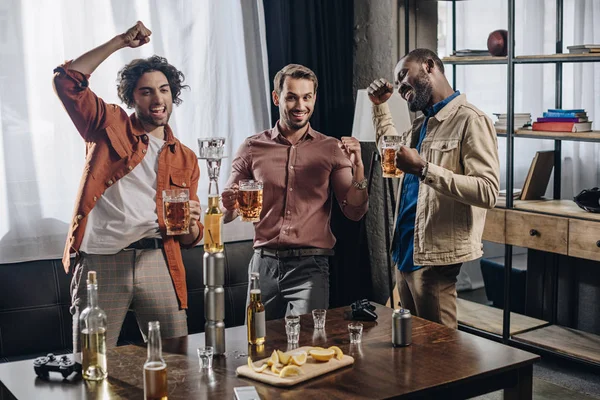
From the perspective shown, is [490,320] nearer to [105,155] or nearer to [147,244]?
[147,244]

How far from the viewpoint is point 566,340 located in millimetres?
4340

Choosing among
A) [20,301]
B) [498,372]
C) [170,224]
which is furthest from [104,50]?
[498,372]

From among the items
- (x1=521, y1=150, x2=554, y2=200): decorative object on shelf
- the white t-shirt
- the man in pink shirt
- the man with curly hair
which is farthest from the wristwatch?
(x1=521, y1=150, x2=554, y2=200): decorative object on shelf

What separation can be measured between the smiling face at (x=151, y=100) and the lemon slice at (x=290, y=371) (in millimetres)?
1464

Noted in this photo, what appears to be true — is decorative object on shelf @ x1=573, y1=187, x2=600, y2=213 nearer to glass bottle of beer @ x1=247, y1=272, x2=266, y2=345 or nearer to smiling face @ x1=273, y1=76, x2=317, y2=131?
smiling face @ x1=273, y1=76, x2=317, y2=131

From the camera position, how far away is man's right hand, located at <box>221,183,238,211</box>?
3.04 metres

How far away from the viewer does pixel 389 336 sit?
2.74 meters

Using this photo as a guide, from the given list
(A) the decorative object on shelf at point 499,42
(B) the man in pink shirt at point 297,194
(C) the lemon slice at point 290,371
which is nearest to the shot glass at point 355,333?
(C) the lemon slice at point 290,371

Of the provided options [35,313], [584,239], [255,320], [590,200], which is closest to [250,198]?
[255,320]

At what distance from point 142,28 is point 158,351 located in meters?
1.63

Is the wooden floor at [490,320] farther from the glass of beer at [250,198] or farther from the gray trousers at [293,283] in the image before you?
the glass of beer at [250,198]

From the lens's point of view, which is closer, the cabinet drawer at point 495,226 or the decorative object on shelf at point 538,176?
the cabinet drawer at point 495,226

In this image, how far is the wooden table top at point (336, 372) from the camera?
2.22m

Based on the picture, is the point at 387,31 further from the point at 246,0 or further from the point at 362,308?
the point at 362,308
